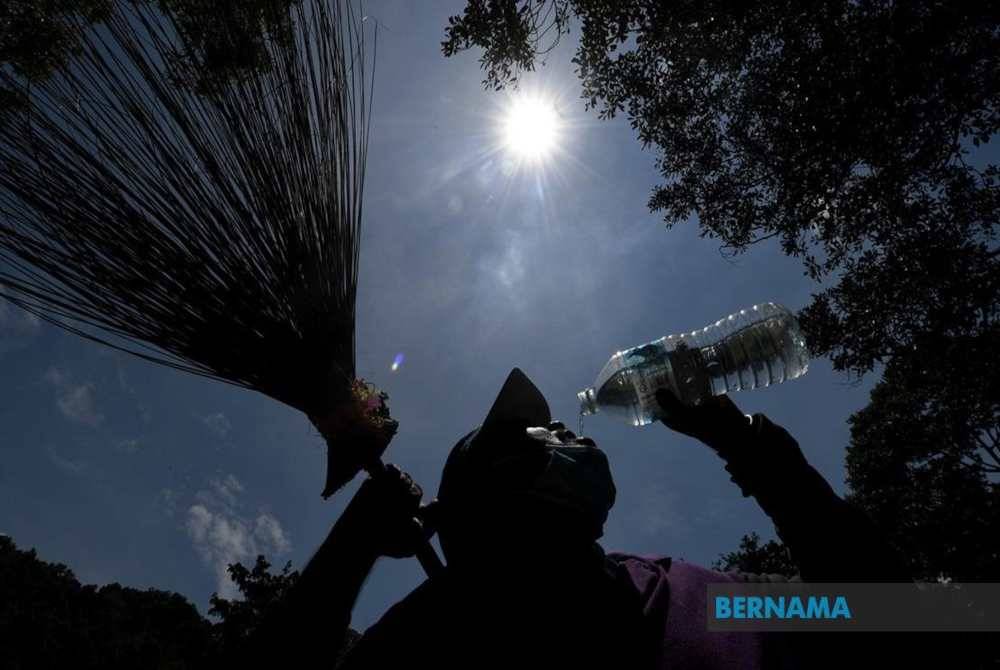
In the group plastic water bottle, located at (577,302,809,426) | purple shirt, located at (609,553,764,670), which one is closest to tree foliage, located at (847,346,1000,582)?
plastic water bottle, located at (577,302,809,426)

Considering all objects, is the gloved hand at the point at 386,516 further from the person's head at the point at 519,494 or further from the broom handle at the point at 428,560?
the person's head at the point at 519,494

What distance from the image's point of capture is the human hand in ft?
7.20

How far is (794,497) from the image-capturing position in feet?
6.40

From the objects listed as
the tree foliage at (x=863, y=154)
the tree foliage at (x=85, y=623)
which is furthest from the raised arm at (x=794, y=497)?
the tree foliage at (x=85, y=623)

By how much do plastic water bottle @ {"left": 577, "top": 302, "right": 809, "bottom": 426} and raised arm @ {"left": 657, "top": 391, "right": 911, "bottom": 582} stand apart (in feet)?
1.65

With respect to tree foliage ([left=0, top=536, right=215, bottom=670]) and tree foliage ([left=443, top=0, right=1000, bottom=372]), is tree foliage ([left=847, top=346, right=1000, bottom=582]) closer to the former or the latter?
tree foliage ([left=443, top=0, right=1000, bottom=372])

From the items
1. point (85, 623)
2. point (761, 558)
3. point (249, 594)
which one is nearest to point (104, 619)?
point (85, 623)

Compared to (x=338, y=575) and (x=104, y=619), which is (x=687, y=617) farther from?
(x=104, y=619)

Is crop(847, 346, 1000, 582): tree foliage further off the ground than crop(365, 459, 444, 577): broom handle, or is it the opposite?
crop(847, 346, 1000, 582): tree foliage

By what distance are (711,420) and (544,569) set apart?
1.08m

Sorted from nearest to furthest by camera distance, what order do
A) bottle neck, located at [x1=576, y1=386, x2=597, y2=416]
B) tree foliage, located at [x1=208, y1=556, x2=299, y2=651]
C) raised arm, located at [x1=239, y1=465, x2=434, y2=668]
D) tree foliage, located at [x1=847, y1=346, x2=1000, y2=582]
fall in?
raised arm, located at [x1=239, y1=465, x2=434, y2=668] < bottle neck, located at [x1=576, y1=386, x2=597, y2=416] < tree foliage, located at [x1=847, y1=346, x2=1000, y2=582] < tree foliage, located at [x1=208, y1=556, x2=299, y2=651]

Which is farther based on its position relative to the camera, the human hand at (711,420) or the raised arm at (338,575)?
the human hand at (711,420)

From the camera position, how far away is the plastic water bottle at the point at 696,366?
311 centimetres

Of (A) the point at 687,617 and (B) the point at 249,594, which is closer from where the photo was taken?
(A) the point at 687,617
